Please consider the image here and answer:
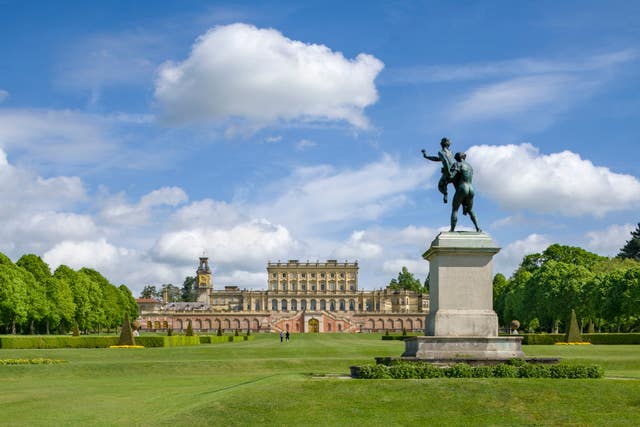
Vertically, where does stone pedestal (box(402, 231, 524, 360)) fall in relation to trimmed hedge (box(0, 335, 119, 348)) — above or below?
above

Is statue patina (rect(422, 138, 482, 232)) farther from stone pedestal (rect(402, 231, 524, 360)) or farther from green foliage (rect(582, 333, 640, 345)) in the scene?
green foliage (rect(582, 333, 640, 345))

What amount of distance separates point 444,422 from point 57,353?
2912 centimetres

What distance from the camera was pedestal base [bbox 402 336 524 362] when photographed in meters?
17.1

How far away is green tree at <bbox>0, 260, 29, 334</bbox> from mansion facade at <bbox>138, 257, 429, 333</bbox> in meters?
76.3

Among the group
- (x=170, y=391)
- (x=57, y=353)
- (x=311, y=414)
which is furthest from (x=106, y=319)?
(x=311, y=414)

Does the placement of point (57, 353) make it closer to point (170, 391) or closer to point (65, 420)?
point (170, 391)

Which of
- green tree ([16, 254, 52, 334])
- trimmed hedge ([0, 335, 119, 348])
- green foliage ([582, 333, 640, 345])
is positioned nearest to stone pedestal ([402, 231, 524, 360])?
trimmed hedge ([0, 335, 119, 348])

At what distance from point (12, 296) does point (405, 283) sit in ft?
385

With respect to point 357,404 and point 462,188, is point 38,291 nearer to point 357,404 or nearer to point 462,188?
point 462,188

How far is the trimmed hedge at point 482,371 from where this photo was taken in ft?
51.0

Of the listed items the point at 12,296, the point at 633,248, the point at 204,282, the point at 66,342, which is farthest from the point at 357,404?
the point at 204,282

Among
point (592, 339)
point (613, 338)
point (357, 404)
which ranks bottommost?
point (592, 339)

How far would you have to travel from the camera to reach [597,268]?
73750 mm

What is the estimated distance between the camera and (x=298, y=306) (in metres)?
153
